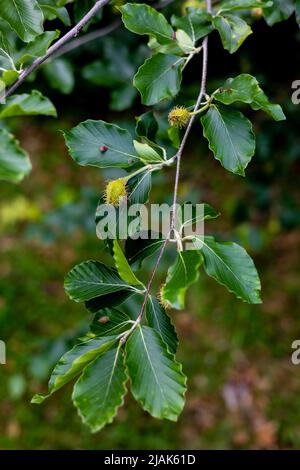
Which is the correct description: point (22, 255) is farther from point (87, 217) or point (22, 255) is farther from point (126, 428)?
point (126, 428)

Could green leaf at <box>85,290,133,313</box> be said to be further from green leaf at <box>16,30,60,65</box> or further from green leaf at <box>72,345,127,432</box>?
green leaf at <box>16,30,60,65</box>

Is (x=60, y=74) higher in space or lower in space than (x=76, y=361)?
higher

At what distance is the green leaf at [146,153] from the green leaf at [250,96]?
132mm

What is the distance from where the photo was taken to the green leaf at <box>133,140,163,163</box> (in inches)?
33.9

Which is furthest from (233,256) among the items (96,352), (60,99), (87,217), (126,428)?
(60,99)

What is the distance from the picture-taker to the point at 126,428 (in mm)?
1999

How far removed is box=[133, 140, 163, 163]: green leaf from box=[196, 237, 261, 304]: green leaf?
0.16 meters

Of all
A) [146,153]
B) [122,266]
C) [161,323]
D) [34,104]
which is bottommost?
[161,323]

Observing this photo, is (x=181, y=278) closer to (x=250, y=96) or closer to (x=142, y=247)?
(x=142, y=247)

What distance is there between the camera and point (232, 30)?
923mm

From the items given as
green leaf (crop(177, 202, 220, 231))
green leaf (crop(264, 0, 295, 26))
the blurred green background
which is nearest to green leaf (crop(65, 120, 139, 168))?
green leaf (crop(177, 202, 220, 231))

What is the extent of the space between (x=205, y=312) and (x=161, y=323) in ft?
5.14

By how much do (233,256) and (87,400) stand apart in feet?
0.94

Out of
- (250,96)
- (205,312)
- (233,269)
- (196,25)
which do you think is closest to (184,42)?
(196,25)
